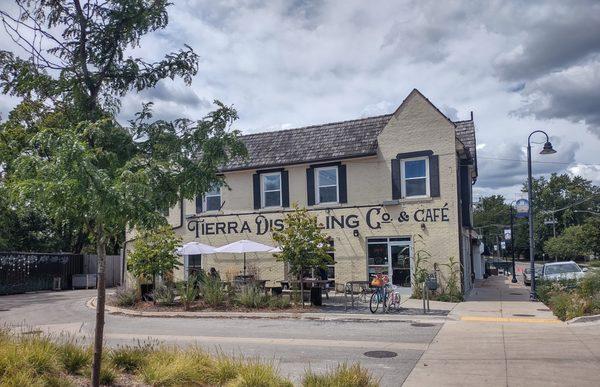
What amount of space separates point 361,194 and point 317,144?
306 centimetres

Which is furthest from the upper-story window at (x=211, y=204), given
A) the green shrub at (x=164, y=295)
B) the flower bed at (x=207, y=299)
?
the green shrub at (x=164, y=295)

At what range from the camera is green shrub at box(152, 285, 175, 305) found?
1928 cm

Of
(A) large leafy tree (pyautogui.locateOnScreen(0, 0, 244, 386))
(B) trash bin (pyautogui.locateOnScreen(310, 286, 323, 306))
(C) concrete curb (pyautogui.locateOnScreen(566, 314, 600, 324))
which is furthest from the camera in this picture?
(B) trash bin (pyautogui.locateOnScreen(310, 286, 323, 306))

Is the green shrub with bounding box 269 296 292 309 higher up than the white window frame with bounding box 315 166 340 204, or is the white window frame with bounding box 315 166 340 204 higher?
the white window frame with bounding box 315 166 340 204

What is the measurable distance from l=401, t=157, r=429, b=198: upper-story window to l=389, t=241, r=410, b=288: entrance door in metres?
1.97

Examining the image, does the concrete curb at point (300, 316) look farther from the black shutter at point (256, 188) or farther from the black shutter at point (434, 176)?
the black shutter at point (256, 188)

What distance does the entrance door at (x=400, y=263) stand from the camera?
21.0 meters

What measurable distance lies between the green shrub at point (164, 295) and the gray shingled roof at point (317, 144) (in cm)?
579

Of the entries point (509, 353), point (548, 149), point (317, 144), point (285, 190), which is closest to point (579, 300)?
point (548, 149)

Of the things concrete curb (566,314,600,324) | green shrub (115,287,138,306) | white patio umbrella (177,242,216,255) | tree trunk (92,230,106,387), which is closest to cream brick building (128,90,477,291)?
white patio umbrella (177,242,216,255)

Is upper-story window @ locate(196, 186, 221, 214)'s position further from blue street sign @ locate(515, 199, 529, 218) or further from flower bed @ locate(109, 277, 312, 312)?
blue street sign @ locate(515, 199, 529, 218)

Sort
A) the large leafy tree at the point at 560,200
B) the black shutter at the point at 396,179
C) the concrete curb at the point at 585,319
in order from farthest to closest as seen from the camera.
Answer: the large leafy tree at the point at 560,200 < the black shutter at the point at 396,179 < the concrete curb at the point at 585,319

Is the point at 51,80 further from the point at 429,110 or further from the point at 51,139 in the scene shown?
the point at 429,110

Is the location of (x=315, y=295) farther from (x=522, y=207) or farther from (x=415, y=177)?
(x=522, y=207)
